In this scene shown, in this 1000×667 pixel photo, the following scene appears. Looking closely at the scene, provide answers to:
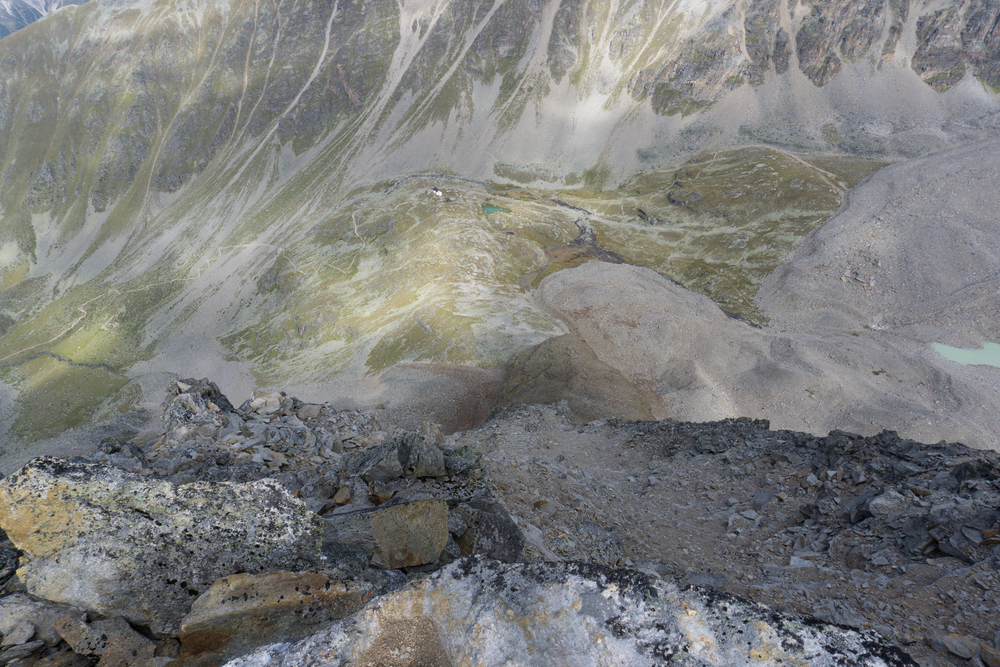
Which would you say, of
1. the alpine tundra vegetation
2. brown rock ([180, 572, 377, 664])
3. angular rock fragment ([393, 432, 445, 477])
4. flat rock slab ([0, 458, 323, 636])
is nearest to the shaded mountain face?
the alpine tundra vegetation

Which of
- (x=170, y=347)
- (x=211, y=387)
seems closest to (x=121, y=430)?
(x=211, y=387)

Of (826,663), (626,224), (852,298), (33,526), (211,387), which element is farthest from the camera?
(626,224)

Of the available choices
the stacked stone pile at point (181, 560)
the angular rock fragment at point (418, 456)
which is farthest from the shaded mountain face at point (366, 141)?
the stacked stone pile at point (181, 560)


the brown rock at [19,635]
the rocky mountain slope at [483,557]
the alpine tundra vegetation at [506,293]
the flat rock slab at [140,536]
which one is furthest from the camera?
the alpine tundra vegetation at [506,293]

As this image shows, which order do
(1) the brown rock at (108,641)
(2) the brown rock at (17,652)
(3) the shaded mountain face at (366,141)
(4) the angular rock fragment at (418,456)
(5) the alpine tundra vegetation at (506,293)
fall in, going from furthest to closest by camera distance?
1. (3) the shaded mountain face at (366,141)
2. (4) the angular rock fragment at (418,456)
3. (5) the alpine tundra vegetation at (506,293)
4. (1) the brown rock at (108,641)
5. (2) the brown rock at (17,652)

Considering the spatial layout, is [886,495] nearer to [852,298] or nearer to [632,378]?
[632,378]

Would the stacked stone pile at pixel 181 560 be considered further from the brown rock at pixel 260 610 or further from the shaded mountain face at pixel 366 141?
the shaded mountain face at pixel 366 141

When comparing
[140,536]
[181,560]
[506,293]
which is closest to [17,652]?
[140,536]
